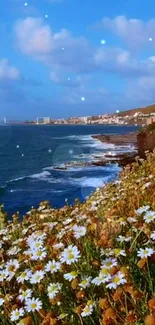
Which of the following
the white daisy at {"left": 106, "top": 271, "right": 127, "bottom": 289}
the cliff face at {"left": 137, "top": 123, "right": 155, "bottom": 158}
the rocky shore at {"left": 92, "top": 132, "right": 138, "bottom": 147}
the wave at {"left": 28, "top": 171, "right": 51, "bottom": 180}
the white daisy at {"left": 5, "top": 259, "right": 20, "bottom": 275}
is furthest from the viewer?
the rocky shore at {"left": 92, "top": 132, "right": 138, "bottom": 147}

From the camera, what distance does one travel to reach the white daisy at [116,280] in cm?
235

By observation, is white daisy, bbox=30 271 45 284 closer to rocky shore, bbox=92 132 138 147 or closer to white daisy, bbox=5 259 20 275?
white daisy, bbox=5 259 20 275

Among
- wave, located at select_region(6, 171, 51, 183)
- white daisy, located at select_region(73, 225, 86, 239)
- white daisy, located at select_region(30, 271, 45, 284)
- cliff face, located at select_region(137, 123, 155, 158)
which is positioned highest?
white daisy, located at select_region(73, 225, 86, 239)

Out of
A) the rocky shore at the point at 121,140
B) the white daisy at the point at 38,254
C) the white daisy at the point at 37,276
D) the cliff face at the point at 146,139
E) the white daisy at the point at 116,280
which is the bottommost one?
the rocky shore at the point at 121,140

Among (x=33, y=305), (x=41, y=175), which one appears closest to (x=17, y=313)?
(x=33, y=305)

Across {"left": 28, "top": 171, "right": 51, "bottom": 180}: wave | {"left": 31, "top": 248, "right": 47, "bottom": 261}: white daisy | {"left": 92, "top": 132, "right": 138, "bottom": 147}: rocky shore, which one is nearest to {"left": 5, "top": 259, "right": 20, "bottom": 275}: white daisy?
{"left": 31, "top": 248, "right": 47, "bottom": 261}: white daisy

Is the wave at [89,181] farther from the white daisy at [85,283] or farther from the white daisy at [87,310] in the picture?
the white daisy at [87,310]

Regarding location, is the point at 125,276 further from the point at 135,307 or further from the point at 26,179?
the point at 26,179

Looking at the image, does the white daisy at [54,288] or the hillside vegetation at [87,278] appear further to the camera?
the white daisy at [54,288]

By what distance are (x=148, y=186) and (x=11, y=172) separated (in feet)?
169

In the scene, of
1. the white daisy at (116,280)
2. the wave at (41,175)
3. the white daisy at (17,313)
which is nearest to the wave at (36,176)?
the wave at (41,175)

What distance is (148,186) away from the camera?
16.7ft

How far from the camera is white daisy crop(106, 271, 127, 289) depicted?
2.35 m

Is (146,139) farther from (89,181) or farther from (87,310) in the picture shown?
(87,310)
